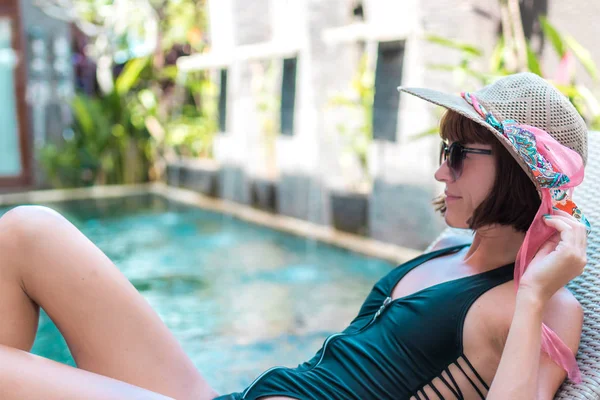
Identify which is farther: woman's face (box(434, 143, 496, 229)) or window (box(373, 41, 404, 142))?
window (box(373, 41, 404, 142))

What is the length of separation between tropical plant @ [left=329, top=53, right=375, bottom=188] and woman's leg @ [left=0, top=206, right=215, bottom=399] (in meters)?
4.72

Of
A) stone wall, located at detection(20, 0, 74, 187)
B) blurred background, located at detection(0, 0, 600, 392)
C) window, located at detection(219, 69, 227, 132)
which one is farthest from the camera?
stone wall, located at detection(20, 0, 74, 187)

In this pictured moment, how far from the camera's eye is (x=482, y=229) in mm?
1802

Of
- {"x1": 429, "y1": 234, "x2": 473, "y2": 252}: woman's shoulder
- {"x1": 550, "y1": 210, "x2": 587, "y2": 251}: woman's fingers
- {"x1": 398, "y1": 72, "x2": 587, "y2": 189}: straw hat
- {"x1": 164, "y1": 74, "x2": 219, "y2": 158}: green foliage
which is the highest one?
{"x1": 398, "y1": 72, "x2": 587, "y2": 189}: straw hat

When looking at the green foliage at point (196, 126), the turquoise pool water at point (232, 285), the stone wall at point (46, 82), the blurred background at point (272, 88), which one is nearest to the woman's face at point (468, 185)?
the turquoise pool water at point (232, 285)

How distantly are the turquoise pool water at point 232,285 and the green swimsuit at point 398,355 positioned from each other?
51.6 inches

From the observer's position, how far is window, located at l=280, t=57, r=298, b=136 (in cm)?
757

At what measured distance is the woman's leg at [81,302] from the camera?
1.87 metres

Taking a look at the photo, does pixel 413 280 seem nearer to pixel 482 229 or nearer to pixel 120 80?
pixel 482 229

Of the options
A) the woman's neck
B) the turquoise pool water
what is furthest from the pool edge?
the woman's neck

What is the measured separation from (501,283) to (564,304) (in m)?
0.15

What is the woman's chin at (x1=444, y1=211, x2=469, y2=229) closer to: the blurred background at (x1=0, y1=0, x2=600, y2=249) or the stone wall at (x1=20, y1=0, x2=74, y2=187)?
the blurred background at (x1=0, y1=0, x2=600, y2=249)

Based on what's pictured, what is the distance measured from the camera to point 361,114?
21.7 feet

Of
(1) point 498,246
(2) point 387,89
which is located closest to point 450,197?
(1) point 498,246
